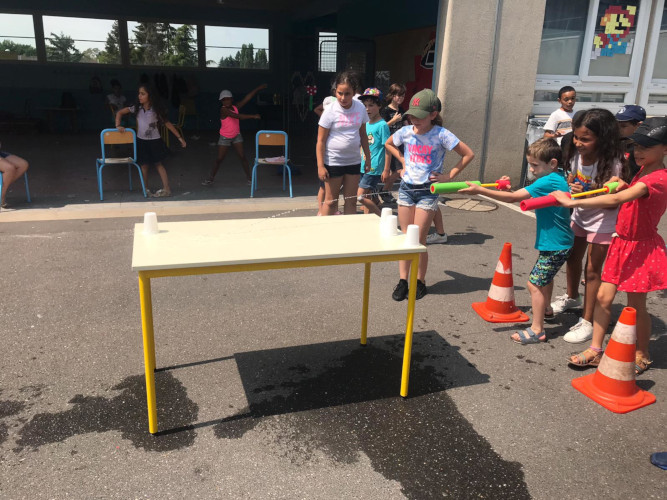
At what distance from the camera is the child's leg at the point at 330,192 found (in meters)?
5.45

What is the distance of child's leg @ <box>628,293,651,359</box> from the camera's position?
10.9 feet

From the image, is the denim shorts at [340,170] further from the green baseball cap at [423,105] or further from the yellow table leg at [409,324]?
the yellow table leg at [409,324]

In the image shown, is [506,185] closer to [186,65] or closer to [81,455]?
[81,455]

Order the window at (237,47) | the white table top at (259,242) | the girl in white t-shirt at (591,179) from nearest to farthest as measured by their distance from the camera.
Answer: the white table top at (259,242), the girl in white t-shirt at (591,179), the window at (237,47)

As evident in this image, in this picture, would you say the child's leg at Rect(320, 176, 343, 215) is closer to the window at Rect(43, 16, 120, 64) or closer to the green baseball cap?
the green baseball cap

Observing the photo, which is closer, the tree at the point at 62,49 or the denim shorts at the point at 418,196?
the denim shorts at the point at 418,196

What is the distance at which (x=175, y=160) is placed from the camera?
38.3 ft

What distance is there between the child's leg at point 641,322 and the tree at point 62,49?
18796 millimetres

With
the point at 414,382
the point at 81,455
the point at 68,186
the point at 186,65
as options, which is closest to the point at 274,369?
the point at 414,382

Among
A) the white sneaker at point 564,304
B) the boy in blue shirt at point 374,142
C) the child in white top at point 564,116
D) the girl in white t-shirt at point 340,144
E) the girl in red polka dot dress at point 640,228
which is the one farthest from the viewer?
the child in white top at point 564,116

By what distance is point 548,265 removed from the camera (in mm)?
3740

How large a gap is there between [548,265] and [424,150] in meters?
1.36

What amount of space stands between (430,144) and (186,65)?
16.6 meters

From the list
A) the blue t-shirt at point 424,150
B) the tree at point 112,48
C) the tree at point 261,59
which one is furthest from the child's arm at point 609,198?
the tree at point 112,48
